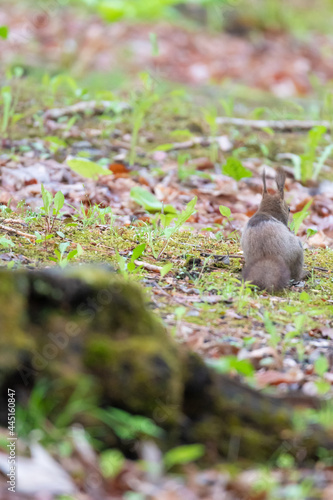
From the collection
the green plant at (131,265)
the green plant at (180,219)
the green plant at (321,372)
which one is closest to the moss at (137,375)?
the green plant at (321,372)

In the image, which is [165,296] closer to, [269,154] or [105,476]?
[105,476]

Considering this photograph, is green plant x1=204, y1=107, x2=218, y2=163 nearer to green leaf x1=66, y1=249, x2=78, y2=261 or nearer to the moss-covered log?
green leaf x1=66, y1=249, x2=78, y2=261

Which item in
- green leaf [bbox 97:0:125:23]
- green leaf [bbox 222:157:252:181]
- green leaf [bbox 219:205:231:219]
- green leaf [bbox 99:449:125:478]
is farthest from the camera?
green leaf [bbox 97:0:125:23]

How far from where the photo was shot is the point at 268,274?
12.8 ft

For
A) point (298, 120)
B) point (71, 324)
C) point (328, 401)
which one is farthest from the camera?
point (298, 120)

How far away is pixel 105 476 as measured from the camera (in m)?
1.88

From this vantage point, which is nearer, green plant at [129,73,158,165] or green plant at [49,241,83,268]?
green plant at [49,241,83,268]

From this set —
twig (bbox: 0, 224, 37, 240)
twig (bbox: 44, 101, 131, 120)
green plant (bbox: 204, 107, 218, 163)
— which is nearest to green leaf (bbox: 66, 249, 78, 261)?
twig (bbox: 0, 224, 37, 240)

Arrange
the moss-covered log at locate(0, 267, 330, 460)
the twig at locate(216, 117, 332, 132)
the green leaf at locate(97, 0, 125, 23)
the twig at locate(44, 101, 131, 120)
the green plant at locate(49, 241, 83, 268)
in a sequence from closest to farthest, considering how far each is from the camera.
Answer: the moss-covered log at locate(0, 267, 330, 460)
the green plant at locate(49, 241, 83, 268)
the twig at locate(44, 101, 131, 120)
the twig at locate(216, 117, 332, 132)
the green leaf at locate(97, 0, 125, 23)

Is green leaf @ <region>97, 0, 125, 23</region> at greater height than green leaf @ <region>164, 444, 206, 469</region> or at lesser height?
greater

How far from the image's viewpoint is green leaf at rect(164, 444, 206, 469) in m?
1.90

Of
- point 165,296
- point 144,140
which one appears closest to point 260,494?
point 165,296

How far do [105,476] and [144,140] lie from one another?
540 cm

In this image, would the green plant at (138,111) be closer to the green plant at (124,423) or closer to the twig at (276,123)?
the twig at (276,123)
